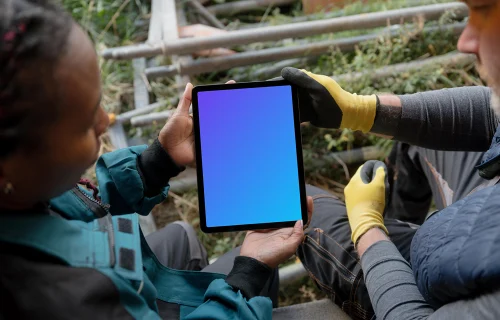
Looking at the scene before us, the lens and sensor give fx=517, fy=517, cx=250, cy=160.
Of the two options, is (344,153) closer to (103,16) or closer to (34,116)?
(103,16)

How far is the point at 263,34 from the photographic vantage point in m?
1.87

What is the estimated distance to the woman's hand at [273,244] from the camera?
43.9 inches

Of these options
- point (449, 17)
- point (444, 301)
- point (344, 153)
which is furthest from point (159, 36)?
point (444, 301)

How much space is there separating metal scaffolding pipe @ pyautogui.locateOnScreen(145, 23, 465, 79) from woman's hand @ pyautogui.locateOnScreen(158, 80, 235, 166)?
0.79 metres

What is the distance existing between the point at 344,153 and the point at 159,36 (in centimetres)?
84

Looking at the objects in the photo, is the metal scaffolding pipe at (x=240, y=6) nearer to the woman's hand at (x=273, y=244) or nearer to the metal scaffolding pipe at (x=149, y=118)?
the metal scaffolding pipe at (x=149, y=118)

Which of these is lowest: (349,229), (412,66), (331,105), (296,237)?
(349,229)

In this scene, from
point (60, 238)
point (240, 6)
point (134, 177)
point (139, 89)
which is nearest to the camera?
point (60, 238)

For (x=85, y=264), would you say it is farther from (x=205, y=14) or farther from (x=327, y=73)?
(x=205, y=14)

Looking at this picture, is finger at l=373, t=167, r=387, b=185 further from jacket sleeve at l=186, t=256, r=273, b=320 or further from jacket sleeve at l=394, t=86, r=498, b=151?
jacket sleeve at l=186, t=256, r=273, b=320

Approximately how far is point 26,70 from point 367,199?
0.96 m

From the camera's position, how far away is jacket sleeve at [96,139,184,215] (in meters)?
1.12

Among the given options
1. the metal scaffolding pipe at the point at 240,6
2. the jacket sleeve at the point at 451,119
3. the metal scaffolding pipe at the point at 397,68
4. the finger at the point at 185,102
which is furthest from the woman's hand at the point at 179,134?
the metal scaffolding pipe at the point at 240,6

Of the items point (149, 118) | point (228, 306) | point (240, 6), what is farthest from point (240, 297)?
point (240, 6)
